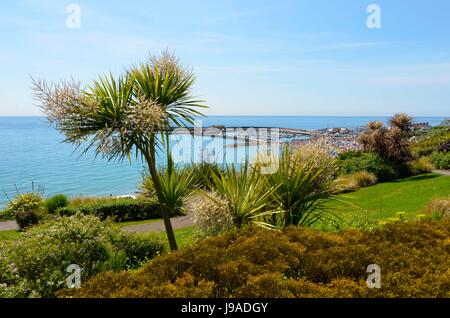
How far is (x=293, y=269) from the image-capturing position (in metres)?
4.11

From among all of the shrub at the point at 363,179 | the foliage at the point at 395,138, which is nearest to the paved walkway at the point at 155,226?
the shrub at the point at 363,179

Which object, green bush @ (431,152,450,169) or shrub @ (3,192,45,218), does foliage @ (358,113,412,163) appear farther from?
shrub @ (3,192,45,218)

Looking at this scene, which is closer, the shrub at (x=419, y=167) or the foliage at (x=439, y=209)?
the foliage at (x=439, y=209)

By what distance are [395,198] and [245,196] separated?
38.0ft

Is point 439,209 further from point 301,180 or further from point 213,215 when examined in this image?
point 213,215

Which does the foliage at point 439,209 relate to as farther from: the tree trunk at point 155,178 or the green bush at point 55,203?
the green bush at point 55,203

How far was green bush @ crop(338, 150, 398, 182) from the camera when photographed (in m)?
23.6

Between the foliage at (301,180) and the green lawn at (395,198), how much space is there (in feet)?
14.5

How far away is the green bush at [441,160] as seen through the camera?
25609 mm

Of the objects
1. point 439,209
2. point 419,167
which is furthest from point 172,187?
point 419,167

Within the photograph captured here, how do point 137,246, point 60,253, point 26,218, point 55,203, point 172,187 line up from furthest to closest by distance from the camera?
point 55,203 → point 26,218 → point 137,246 → point 172,187 → point 60,253

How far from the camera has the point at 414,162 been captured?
2492cm
